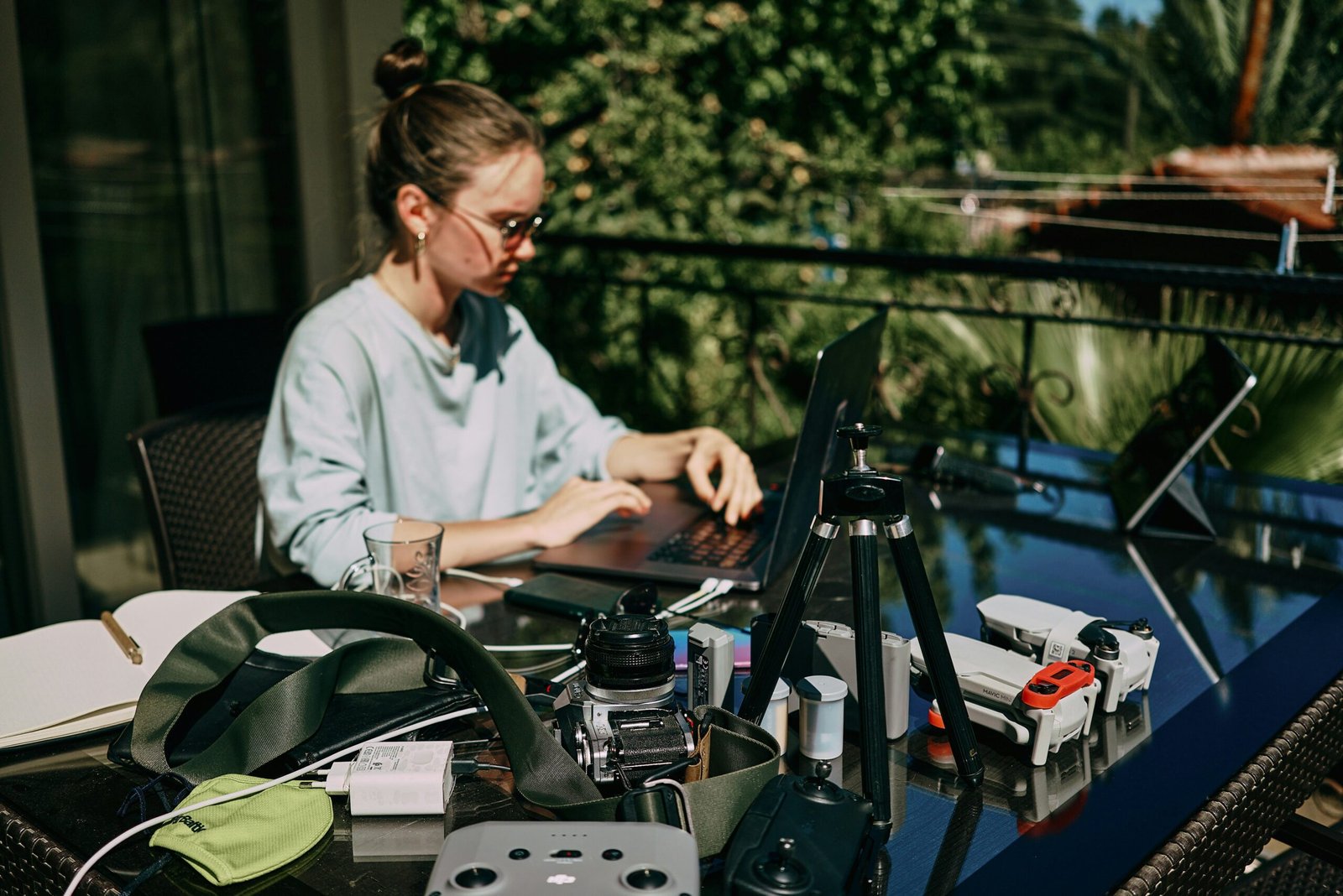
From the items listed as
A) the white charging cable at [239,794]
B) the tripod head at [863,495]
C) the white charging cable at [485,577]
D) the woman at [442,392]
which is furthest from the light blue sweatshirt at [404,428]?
the tripod head at [863,495]

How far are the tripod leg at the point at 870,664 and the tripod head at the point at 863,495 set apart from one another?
0.01 metres

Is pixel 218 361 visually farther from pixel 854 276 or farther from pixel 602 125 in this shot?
pixel 854 276

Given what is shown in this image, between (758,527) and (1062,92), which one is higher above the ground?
(1062,92)

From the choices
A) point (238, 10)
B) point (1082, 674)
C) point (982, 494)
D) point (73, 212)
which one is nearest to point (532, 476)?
point (982, 494)

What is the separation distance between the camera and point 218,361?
2.11 m

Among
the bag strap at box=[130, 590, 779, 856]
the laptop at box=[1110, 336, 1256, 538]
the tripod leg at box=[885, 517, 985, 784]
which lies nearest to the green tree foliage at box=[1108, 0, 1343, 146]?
the laptop at box=[1110, 336, 1256, 538]

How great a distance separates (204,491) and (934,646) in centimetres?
127

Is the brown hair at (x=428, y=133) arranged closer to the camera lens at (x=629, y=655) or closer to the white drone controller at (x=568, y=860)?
the camera lens at (x=629, y=655)

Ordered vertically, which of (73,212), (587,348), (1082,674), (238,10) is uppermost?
(238,10)

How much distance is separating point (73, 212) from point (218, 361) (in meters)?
0.97

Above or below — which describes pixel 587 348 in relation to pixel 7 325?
below

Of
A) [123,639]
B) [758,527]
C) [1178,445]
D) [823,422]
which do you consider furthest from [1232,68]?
[123,639]

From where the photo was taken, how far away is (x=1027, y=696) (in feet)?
3.03

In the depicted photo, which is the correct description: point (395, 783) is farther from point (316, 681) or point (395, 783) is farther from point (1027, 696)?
point (1027, 696)
